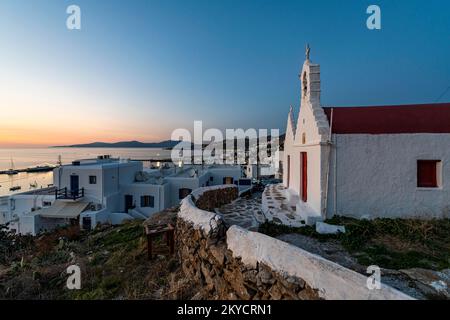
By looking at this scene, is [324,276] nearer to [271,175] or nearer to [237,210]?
[237,210]

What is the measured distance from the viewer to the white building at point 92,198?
1800 cm

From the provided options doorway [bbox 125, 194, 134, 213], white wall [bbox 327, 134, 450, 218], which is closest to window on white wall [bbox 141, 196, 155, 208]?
doorway [bbox 125, 194, 134, 213]

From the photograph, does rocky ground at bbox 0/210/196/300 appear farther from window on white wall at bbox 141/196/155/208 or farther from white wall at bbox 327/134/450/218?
window on white wall at bbox 141/196/155/208

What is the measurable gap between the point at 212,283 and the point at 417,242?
17.3 ft

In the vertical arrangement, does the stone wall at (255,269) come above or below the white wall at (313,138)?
below

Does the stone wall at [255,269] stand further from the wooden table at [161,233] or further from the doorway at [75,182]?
the doorway at [75,182]

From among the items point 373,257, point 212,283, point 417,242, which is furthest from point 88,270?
point 417,242

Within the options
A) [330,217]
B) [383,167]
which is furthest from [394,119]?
[330,217]

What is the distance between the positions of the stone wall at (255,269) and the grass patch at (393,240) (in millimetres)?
2386

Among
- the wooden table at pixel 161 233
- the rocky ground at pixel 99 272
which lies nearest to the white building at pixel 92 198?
the rocky ground at pixel 99 272

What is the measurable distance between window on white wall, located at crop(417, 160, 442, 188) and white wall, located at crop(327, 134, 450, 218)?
171 millimetres

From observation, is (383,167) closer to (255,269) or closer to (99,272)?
(255,269)

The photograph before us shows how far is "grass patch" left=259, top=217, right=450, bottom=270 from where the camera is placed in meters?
4.64
